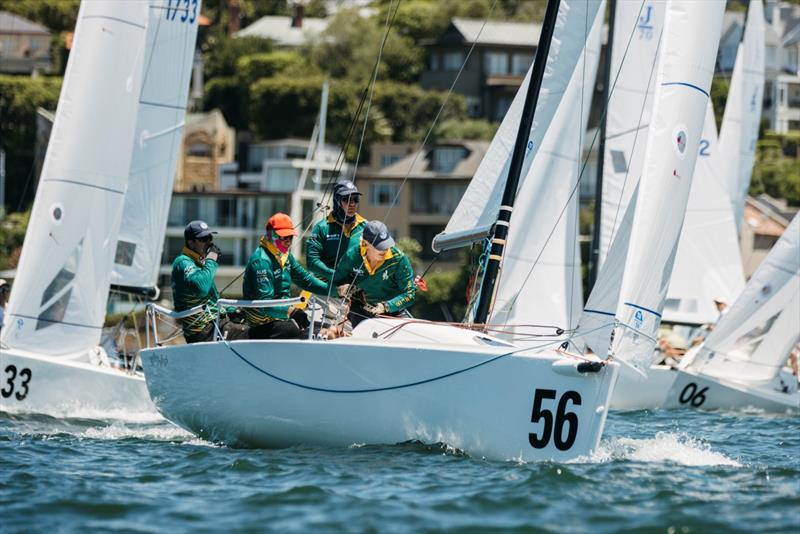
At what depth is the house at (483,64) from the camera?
6938 centimetres

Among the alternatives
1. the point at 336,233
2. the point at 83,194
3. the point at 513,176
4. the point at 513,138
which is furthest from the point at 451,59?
the point at 336,233

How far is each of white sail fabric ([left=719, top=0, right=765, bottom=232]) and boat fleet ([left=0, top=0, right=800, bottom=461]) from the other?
3.93m

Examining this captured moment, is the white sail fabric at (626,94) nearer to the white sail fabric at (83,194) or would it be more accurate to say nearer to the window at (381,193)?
the white sail fabric at (83,194)

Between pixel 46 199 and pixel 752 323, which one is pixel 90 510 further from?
pixel 752 323

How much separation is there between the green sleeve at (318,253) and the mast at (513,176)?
1301 mm

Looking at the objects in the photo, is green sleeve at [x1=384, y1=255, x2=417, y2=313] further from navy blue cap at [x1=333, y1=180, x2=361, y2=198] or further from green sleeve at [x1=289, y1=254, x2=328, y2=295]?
navy blue cap at [x1=333, y1=180, x2=361, y2=198]

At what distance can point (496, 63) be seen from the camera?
230 ft

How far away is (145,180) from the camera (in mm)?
18484

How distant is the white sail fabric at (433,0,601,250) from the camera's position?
13.0 metres

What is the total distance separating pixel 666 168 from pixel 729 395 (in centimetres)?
737

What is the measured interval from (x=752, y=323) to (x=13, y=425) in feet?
30.5

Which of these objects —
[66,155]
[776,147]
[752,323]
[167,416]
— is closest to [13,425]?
[167,416]

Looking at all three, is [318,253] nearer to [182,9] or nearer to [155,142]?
[155,142]

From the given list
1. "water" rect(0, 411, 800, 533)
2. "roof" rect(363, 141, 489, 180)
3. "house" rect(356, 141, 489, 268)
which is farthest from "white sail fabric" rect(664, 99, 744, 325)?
"roof" rect(363, 141, 489, 180)
